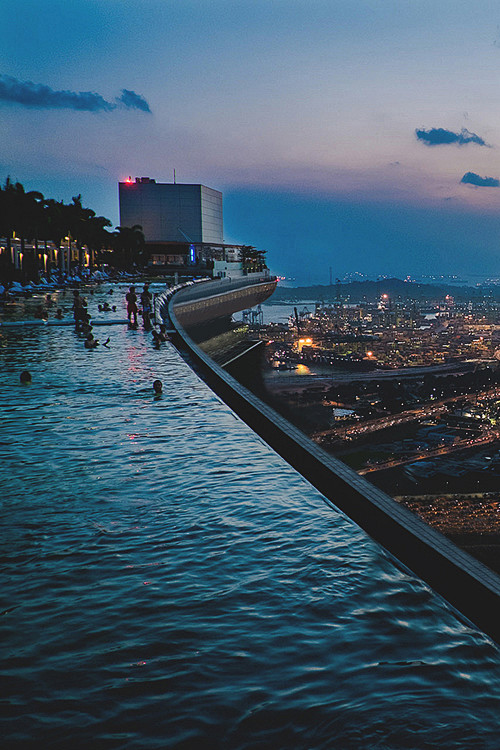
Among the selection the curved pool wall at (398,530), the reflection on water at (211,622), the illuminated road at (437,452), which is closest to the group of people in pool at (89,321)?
the illuminated road at (437,452)

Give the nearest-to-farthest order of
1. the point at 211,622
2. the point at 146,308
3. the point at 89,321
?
the point at 211,622 → the point at 89,321 → the point at 146,308

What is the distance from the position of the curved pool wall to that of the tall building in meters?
125

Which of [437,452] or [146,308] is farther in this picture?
[146,308]

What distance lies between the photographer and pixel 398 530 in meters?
7.23

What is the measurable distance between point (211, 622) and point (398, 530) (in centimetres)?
260

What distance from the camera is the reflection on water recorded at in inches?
170

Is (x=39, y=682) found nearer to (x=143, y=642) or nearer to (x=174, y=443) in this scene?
(x=143, y=642)

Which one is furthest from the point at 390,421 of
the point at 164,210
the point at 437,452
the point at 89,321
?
the point at 164,210

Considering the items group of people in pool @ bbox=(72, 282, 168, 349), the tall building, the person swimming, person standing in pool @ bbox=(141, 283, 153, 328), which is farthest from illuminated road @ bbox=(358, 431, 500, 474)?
the tall building

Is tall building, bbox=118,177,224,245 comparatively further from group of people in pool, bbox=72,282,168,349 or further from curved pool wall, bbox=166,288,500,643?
curved pool wall, bbox=166,288,500,643

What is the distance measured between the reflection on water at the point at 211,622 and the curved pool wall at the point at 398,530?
214 mm

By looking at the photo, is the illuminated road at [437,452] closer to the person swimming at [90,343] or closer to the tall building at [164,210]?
the person swimming at [90,343]

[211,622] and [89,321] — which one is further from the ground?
[89,321]

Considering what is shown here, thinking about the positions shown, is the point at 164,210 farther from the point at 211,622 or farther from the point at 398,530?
the point at 211,622
